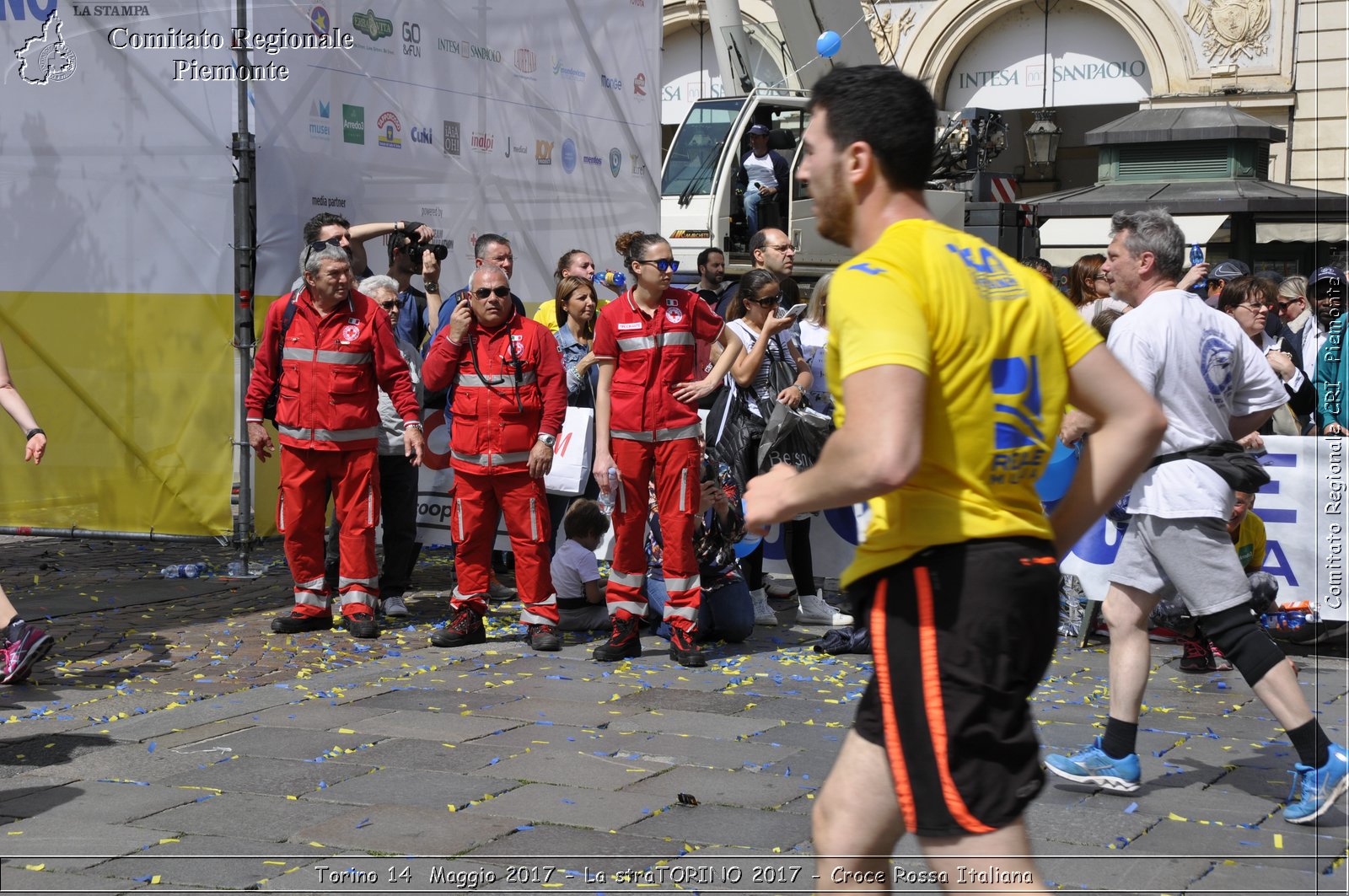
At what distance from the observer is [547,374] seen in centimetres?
771

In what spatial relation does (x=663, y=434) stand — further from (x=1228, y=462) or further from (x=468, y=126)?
(x=468, y=126)

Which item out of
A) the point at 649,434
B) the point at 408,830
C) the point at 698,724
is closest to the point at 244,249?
the point at 649,434

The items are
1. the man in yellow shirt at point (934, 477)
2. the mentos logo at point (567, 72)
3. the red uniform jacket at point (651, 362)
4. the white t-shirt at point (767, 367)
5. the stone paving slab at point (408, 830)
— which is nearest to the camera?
the man in yellow shirt at point (934, 477)

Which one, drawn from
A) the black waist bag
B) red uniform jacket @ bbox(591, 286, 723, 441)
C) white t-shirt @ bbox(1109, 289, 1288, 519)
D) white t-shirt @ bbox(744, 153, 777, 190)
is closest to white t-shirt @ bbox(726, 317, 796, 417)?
red uniform jacket @ bbox(591, 286, 723, 441)

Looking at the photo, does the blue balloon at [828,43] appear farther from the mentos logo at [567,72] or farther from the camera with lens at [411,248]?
the camera with lens at [411,248]

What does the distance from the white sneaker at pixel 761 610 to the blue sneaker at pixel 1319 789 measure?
3943 mm

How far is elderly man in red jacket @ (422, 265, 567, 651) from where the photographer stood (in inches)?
300

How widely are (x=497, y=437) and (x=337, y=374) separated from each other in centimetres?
97

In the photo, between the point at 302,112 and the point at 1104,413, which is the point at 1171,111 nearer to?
the point at 302,112

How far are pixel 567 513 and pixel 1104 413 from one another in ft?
18.6

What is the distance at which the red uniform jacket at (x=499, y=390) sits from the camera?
25.0 ft

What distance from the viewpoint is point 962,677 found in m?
2.53

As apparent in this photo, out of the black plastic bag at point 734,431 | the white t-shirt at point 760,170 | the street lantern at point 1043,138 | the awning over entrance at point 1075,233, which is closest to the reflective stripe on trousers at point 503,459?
the black plastic bag at point 734,431

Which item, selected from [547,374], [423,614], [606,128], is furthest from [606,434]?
[606,128]
